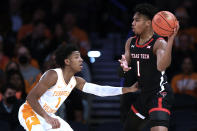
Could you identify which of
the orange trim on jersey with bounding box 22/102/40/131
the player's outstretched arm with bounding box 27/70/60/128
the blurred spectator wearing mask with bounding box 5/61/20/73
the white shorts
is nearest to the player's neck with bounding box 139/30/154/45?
the player's outstretched arm with bounding box 27/70/60/128

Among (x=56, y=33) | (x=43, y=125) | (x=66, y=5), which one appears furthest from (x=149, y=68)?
(x=66, y=5)

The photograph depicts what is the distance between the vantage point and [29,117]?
540cm

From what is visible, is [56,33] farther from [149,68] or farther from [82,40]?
[149,68]

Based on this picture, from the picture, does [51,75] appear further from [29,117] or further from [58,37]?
[58,37]

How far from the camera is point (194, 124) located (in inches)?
296

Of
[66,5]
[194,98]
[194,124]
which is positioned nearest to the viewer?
[194,124]

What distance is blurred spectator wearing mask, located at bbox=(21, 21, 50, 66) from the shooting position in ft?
31.6

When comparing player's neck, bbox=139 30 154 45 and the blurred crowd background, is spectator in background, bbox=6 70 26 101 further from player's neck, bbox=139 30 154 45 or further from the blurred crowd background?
player's neck, bbox=139 30 154 45

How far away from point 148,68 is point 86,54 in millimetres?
3613

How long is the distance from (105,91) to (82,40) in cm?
475

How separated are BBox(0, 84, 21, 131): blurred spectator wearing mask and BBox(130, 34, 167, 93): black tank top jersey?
254 centimetres

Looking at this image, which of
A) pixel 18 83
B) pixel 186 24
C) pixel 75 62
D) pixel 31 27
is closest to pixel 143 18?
pixel 75 62

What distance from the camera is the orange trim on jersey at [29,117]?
5309mm

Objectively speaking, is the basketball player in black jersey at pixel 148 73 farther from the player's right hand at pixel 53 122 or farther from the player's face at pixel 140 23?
the player's right hand at pixel 53 122
